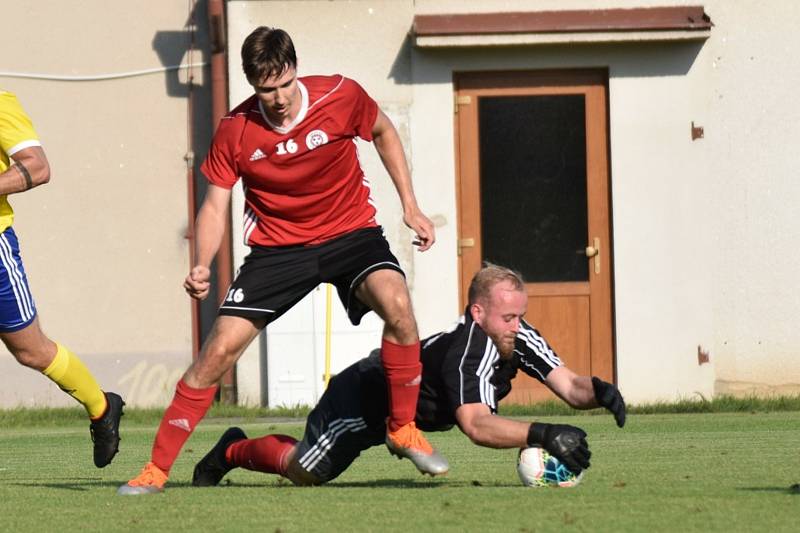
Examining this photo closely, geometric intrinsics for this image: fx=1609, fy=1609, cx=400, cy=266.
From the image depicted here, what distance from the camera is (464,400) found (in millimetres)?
6562

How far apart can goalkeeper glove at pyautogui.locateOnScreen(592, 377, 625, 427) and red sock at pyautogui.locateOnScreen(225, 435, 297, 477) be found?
1453mm

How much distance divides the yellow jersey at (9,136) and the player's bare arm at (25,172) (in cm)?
4

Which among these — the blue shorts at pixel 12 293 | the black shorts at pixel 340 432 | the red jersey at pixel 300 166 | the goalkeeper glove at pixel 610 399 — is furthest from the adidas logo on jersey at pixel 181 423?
the goalkeeper glove at pixel 610 399

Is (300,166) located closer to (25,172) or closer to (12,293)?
(25,172)

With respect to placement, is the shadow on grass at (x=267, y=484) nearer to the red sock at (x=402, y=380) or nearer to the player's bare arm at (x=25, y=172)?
the red sock at (x=402, y=380)

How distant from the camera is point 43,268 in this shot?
602 inches

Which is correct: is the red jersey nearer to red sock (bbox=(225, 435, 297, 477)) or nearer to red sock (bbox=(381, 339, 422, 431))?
red sock (bbox=(381, 339, 422, 431))

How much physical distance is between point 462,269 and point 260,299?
825 cm

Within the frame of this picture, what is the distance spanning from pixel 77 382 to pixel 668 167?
26.9 feet

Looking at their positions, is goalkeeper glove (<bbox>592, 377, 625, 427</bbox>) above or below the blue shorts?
below

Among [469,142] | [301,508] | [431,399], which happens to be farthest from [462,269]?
[301,508]

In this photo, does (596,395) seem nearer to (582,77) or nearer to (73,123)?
(582,77)

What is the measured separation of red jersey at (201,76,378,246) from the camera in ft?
22.3

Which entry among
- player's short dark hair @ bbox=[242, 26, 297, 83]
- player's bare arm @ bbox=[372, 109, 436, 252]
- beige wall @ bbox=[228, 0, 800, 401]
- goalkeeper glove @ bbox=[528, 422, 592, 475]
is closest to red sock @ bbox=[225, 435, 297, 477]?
player's bare arm @ bbox=[372, 109, 436, 252]
